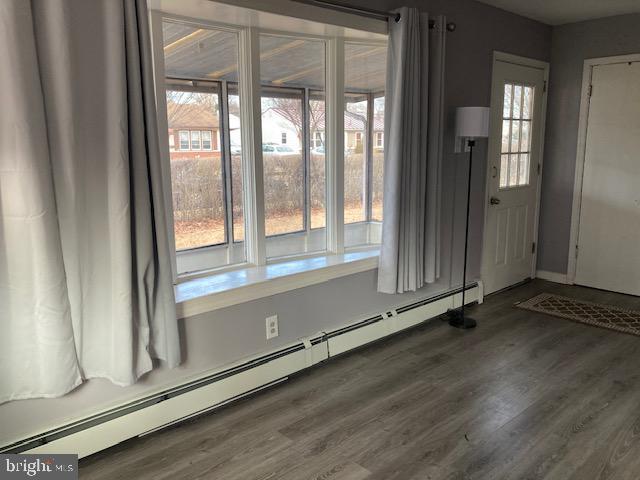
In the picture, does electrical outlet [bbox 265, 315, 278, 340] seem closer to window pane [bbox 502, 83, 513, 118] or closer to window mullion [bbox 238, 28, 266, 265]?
window mullion [bbox 238, 28, 266, 265]

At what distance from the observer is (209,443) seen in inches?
93.4

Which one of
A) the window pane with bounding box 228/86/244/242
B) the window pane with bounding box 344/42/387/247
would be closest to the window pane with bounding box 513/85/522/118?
the window pane with bounding box 344/42/387/247

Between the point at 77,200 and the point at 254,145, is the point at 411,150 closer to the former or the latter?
the point at 254,145

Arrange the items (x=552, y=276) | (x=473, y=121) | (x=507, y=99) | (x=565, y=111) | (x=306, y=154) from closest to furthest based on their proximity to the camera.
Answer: (x=306, y=154), (x=473, y=121), (x=507, y=99), (x=565, y=111), (x=552, y=276)

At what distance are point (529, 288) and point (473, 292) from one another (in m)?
0.88

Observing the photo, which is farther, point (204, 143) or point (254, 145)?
point (254, 145)

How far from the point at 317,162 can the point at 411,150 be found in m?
0.62

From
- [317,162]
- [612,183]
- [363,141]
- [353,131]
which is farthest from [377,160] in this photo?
[612,183]

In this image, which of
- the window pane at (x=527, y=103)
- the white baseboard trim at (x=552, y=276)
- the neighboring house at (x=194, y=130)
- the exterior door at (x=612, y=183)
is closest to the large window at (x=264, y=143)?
the neighboring house at (x=194, y=130)

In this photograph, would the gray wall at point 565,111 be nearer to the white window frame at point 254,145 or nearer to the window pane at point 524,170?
the window pane at point 524,170

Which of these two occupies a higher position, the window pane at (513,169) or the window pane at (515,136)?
the window pane at (515,136)

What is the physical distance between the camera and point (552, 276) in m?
5.05

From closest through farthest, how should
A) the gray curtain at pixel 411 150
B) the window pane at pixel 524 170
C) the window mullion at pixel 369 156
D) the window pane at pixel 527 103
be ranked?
the gray curtain at pixel 411 150 < the window mullion at pixel 369 156 < the window pane at pixel 527 103 < the window pane at pixel 524 170

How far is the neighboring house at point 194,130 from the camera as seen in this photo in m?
2.70
